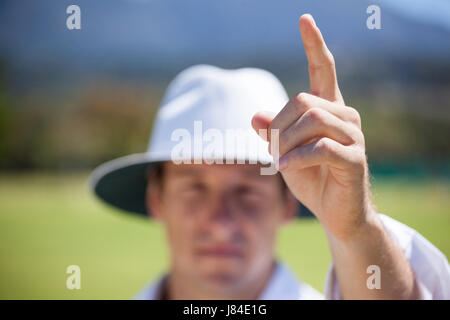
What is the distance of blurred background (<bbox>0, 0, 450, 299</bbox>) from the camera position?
923cm

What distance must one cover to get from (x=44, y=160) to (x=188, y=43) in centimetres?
1378

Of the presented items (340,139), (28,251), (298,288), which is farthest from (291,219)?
(28,251)

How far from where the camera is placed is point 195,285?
46.3 inches

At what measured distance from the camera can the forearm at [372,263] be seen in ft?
2.47

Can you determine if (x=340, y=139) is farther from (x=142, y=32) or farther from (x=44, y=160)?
(x=142, y=32)

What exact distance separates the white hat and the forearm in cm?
35

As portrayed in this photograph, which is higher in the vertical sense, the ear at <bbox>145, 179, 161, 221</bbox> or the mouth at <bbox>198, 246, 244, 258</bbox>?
the ear at <bbox>145, 179, 161, 221</bbox>

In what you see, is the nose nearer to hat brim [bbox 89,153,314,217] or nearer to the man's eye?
the man's eye

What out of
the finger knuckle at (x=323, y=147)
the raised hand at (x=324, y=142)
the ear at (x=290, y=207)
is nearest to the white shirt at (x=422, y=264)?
the raised hand at (x=324, y=142)

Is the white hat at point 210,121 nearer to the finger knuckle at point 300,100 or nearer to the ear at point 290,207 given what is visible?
the ear at point 290,207

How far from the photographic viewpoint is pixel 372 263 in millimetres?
771

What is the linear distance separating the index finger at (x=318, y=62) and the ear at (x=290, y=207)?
590 mm

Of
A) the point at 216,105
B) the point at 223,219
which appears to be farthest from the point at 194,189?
the point at 216,105

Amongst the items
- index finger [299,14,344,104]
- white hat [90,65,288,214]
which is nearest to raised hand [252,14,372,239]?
index finger [299,14,344,104]
